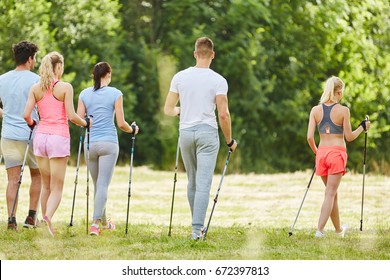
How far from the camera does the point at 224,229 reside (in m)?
10.7

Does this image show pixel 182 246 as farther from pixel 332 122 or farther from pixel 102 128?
pixel 332 122

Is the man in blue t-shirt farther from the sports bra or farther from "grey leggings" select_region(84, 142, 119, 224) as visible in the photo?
the sports bra

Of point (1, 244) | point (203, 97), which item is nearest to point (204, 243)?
point (203, 97)

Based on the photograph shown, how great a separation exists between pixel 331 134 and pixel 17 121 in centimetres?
323

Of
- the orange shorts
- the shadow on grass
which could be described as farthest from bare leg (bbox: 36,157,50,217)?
the orange shorts

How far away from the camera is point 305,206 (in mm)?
15297

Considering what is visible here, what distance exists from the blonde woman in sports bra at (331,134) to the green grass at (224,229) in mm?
539

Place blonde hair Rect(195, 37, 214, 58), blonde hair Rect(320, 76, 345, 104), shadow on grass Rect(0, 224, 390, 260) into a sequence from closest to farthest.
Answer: shadow on grass Rect(0, 224, 390, 260), blonde hair Rect(195, 37, 214, 58), blonde hair Rect(320, 76, 345, 104)

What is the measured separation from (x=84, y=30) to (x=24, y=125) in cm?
1552

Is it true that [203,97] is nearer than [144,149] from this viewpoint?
Yes

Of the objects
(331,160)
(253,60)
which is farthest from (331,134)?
(253,60)

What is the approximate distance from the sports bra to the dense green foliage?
14.7 metres

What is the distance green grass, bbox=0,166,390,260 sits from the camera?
27.9 feet

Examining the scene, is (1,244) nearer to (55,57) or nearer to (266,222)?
(55,57)
